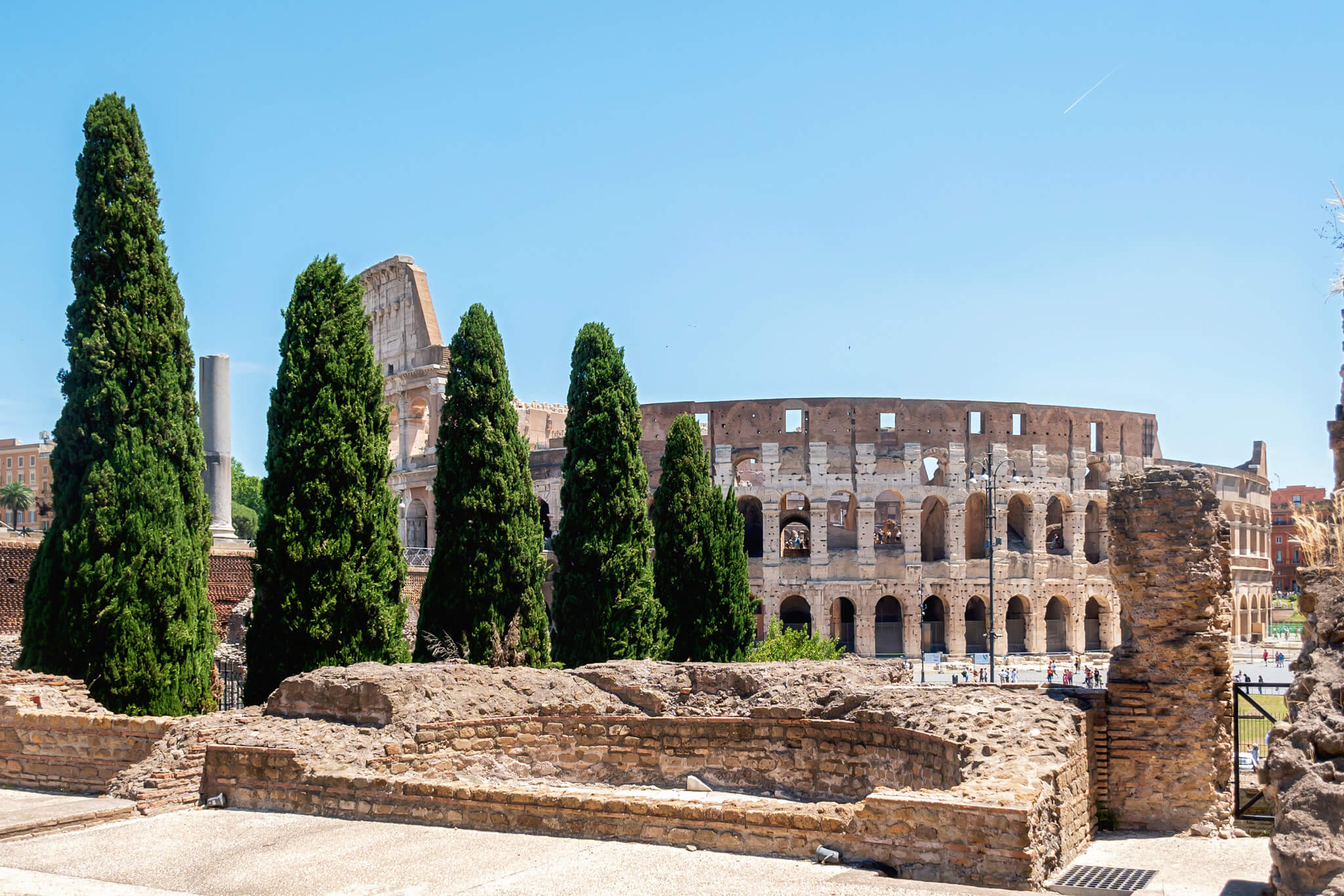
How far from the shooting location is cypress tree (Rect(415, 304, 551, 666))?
1689cm

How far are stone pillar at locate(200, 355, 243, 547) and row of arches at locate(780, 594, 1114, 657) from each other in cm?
2138

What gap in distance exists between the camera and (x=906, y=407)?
41.4 metres

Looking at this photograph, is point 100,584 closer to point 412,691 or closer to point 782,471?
point 412,691

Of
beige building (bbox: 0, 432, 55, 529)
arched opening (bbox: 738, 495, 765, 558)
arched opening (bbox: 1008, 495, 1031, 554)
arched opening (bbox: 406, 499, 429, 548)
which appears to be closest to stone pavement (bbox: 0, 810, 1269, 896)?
arched opening (bbox: 738, 495, 765, 558)

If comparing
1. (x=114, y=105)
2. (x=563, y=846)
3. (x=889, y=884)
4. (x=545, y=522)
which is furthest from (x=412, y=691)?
(x=545, y=522)

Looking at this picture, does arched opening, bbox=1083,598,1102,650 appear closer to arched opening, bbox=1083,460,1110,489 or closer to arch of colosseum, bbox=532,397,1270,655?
arch of colosseum, bbox=532,397,1270,655

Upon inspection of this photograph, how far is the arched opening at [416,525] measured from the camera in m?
44.1

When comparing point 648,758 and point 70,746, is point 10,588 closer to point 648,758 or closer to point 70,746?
point 70,746

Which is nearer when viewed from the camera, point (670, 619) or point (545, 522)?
point (670, 619)

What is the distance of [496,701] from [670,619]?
1070cm

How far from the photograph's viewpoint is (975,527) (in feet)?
147

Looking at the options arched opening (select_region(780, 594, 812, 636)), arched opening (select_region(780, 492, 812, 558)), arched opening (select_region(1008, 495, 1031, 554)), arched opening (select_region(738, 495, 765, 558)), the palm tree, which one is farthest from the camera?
the palm tree

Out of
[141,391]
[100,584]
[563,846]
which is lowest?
[563,846]

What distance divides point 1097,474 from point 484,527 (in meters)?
33.7
